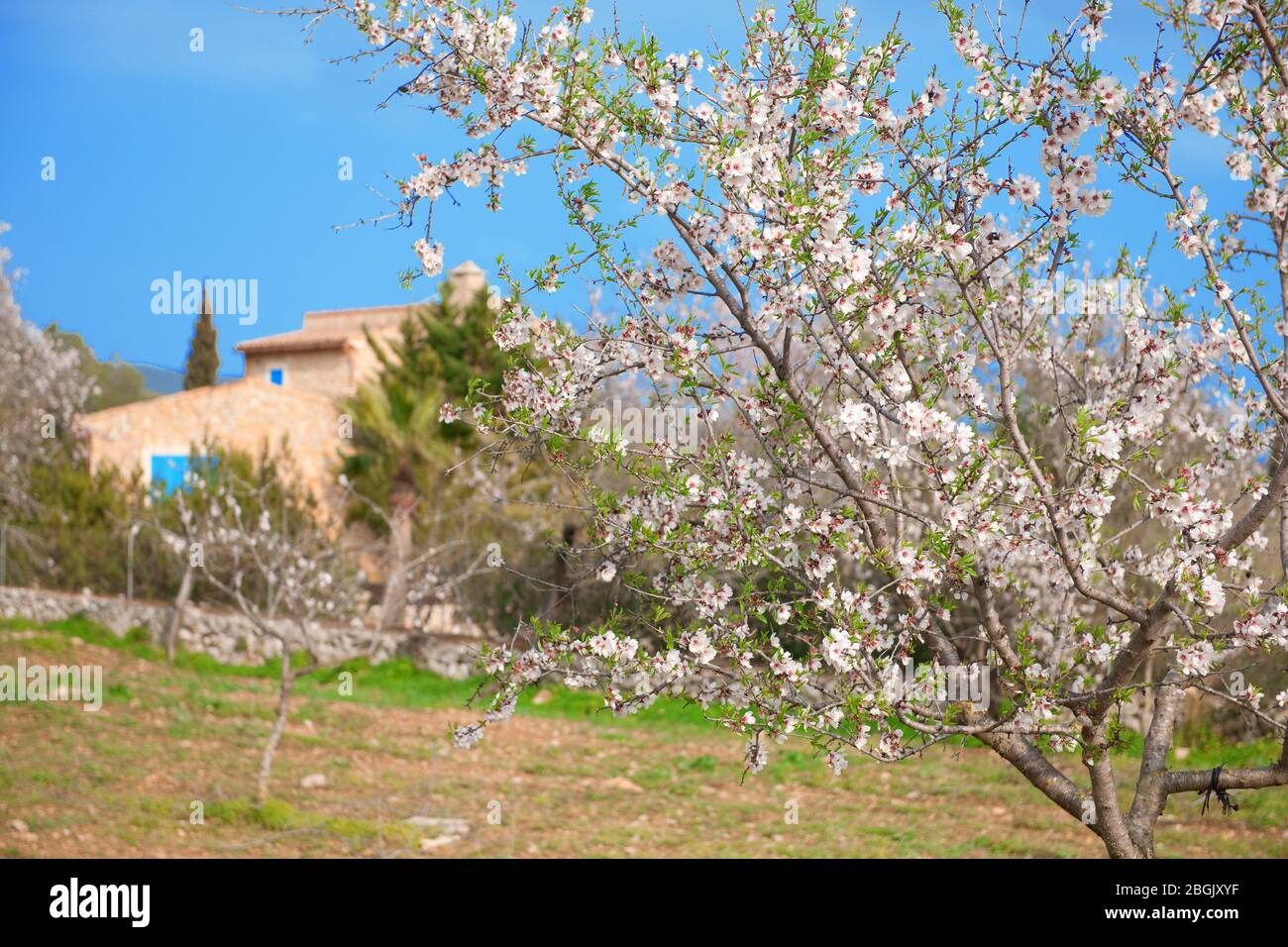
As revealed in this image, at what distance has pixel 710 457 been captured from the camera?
3742mm

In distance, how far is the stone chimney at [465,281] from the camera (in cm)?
2384

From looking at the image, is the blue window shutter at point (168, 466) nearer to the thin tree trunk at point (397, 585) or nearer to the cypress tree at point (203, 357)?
the thin tree trunk at point (397, 585)

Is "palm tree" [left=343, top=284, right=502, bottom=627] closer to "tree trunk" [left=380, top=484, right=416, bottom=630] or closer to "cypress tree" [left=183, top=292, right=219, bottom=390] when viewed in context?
"tree trunk" [left=380, top=484, right=416, bottom=630]

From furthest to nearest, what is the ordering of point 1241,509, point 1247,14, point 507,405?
→ point 1241,509 < point 507,405 < point 1247,14

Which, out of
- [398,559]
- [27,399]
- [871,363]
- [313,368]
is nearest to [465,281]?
[313,368]

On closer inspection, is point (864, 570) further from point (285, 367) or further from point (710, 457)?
point (285, 367)

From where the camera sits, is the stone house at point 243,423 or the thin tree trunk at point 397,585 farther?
the stone house at point 243,423

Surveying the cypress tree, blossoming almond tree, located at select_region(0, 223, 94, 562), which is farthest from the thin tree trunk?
the cypress tree

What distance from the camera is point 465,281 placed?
82.3 ft

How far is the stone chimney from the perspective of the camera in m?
23.8

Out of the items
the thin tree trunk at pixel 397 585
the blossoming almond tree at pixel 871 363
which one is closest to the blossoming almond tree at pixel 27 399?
the thin tree trunk at pixel 397 585

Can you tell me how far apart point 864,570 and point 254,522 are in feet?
31.9

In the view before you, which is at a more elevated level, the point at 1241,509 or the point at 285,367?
the point at 285,367
